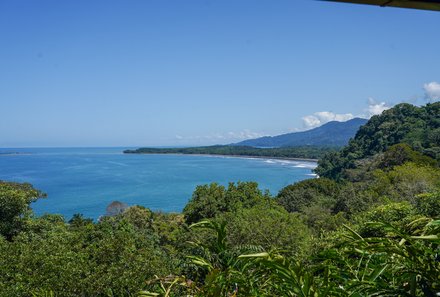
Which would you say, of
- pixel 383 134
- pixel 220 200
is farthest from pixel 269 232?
pixel 383 134

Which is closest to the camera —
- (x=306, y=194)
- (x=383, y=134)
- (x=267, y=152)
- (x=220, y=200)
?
(x=220, y=200)

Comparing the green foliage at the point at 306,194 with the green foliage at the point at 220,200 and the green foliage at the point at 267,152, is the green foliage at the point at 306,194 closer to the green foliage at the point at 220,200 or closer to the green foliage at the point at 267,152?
the green foliage at the point at 220,200

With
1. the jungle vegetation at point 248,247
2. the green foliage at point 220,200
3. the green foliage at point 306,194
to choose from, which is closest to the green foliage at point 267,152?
the green foliage at point 306,194

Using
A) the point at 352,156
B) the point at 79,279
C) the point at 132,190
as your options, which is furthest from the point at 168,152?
the point at 79,279

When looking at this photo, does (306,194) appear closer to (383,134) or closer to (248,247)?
(383,134)

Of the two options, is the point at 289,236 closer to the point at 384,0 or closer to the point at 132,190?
the point at 384,0

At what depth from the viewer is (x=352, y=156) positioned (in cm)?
4328

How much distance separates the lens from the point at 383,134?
141 ft

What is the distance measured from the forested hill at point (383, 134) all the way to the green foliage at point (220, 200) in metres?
20.5

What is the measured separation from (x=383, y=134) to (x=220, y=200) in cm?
3087

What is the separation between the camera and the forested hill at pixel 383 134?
3997cm

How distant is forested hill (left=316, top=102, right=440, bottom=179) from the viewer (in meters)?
40.0

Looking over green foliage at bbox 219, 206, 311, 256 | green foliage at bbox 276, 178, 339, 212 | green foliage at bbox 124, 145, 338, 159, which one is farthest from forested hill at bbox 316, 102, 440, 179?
green foliage at bbox 124, 145, 338, 159

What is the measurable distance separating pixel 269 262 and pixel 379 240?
0.28m
